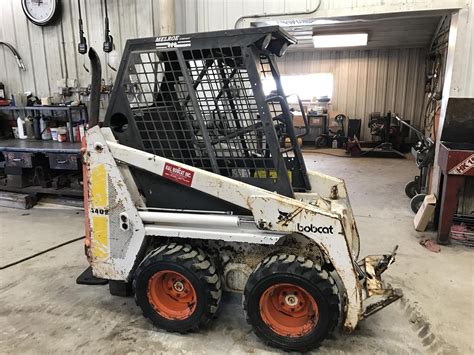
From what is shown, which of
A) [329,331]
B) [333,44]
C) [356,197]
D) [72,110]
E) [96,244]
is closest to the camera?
[329,331]

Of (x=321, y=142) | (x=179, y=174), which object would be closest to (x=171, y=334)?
(x=179, y=174)

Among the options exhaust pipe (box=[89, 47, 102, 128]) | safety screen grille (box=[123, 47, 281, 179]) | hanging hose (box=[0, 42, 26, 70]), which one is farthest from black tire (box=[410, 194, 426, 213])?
hanging hose (box=[0, 42, 26, 70])

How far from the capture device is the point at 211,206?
87.8 inches

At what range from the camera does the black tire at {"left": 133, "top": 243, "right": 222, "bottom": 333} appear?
2.15 metres

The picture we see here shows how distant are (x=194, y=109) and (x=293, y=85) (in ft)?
30.8

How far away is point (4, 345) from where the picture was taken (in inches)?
85.0

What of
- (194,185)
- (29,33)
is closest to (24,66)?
(29,33)

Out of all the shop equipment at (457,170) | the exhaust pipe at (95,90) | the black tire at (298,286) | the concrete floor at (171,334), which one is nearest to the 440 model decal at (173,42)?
the exhaust pipe at (95,90)

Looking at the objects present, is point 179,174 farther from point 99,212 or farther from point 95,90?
point 95,90

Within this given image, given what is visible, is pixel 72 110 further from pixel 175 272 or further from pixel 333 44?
pixel 333 44

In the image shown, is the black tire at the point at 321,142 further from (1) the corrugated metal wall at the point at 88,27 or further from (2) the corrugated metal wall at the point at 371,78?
(1) the corrugated metal wall at the point at 88,27

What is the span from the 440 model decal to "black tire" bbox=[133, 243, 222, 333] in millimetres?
1162

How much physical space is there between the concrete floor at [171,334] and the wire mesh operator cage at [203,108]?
0.82 m

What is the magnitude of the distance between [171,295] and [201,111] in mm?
1159
